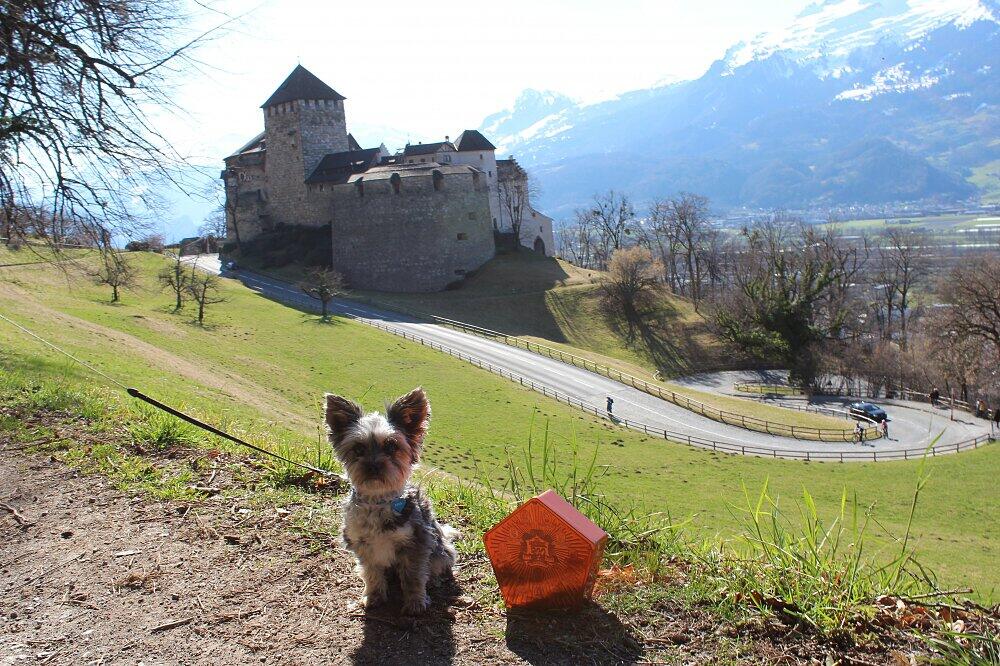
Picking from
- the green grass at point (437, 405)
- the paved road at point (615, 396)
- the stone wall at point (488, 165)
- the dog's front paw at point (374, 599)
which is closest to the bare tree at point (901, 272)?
the paved road at point (615, 396)

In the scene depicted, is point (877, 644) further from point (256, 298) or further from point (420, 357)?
point (256, 298)

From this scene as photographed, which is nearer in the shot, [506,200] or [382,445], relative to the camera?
[382,445]

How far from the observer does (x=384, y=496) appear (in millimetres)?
3533

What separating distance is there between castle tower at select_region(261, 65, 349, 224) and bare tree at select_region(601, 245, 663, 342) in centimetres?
2436

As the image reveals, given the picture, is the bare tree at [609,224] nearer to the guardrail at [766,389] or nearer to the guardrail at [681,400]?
the guardrail at [766,389]

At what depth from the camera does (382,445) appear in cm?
348

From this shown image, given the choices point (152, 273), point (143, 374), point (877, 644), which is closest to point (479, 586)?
point (877, 644)

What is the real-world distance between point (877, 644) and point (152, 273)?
148ft

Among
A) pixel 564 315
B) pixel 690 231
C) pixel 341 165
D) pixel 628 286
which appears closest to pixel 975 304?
pixel 628 286

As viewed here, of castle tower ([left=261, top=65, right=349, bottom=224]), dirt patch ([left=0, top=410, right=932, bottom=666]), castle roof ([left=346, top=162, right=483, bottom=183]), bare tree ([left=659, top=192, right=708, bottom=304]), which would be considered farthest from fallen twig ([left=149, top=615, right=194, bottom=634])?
bare tree ([left=659, top=192, right=708, bottom=304])

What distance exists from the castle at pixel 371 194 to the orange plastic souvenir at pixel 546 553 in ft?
164

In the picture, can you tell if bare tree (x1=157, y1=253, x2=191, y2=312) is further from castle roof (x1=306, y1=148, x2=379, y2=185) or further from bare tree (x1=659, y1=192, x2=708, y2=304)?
bare tree (x1=659, y1=192, x2=708, y2=304)

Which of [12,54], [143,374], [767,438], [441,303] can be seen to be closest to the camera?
[12,54]

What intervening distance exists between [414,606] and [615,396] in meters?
30.3
